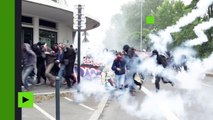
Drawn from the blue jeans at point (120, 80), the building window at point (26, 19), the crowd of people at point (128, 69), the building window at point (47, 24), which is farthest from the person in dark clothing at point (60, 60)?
the building window at point (47, 24)

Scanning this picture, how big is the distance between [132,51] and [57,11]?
18.0ft

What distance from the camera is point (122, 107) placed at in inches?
426

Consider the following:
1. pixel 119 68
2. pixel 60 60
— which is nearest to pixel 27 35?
pixel 60 60

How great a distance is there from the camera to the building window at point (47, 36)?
19500 mm

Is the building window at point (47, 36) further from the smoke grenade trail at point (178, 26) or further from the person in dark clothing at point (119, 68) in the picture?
the person in dark clothing at point (119, 68)

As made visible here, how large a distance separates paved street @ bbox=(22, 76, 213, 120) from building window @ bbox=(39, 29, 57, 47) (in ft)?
20.2

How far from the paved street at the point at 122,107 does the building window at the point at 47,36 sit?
6152 millimetres

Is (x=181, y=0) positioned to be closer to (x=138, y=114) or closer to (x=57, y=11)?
(x=57, y=11)

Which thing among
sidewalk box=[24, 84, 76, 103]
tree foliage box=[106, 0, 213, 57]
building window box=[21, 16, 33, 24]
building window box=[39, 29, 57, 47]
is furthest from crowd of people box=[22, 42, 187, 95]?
tree foliage box=[106, 0, 213, 57]

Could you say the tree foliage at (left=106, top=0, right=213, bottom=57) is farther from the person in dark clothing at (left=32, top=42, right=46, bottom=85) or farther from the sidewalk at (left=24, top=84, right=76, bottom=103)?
the sidewalk at (left=24, top=84, right=76, bottom=103)

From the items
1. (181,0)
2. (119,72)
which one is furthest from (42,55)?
(181,0)

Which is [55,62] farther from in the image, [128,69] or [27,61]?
[128,69]

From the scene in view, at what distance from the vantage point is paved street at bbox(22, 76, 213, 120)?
923cm

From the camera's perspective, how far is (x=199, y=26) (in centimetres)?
1936
